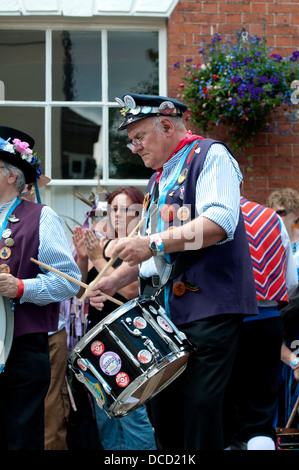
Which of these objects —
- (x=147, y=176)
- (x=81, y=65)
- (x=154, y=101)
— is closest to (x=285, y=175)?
(x=147, y=176)

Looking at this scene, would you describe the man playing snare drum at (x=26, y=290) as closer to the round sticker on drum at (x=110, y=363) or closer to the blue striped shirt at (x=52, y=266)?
the blue striped shirt at (x=52, y=266)

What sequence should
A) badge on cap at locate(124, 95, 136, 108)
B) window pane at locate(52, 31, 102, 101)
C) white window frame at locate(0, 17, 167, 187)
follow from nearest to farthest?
badge on cap at locate(124, 95, 136, 108), white window frame at locate(0, 17, 167, 187), window pane at locate(52, 31, 102, 101)

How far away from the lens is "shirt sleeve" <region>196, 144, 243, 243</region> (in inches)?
107

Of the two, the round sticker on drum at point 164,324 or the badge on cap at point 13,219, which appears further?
the badge on cap at point 13,219

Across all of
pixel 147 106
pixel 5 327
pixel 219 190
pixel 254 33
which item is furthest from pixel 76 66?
pixel 219 190

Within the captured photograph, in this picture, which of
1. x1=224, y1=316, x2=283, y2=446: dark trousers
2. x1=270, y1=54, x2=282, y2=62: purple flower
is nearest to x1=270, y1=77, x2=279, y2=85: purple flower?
x1=270, y1=54, x2=282, y2=62: purple flower

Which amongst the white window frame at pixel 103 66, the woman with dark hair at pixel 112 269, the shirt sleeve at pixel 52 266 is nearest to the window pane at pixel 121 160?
the white window frame at pixel 103 66

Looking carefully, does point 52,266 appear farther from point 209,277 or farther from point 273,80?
point 273,80

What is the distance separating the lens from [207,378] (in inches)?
109

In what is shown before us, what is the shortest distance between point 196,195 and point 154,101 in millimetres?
557

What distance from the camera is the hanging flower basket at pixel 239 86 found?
18.0 feet

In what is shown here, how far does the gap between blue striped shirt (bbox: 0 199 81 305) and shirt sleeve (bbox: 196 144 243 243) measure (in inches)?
35.9

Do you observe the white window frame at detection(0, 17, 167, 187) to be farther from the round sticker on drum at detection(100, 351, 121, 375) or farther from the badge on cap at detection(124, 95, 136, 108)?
the round sticker on drum at detection(100, 351, 121, 375)

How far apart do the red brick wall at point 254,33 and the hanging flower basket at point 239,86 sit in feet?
0.37
